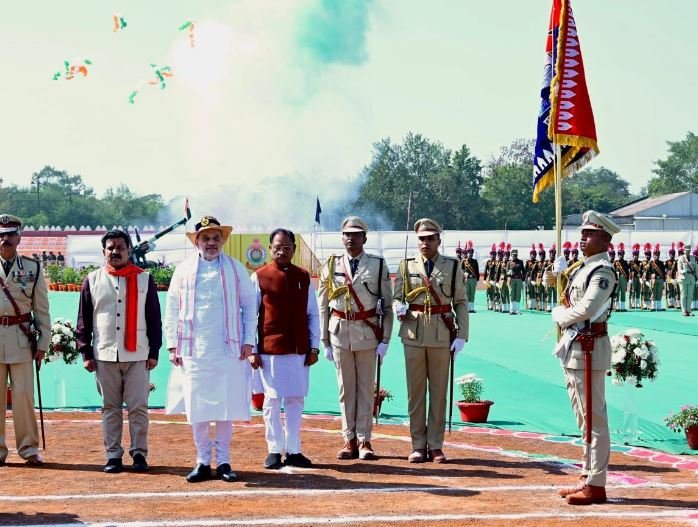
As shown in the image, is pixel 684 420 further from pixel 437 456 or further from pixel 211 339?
pixel 211 339

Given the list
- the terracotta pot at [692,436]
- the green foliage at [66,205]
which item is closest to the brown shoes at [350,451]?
the terracotta pot at [692,436]

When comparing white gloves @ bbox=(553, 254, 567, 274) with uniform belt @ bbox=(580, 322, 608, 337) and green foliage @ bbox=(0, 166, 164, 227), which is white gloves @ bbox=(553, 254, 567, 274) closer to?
uniform belt @ bbox=(580, 322, 608, 337)

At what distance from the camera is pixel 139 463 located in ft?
26.2

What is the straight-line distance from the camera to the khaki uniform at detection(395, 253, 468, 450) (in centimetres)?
866

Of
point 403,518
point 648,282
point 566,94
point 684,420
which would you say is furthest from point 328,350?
point 648,282

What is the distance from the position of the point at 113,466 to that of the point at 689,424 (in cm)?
473

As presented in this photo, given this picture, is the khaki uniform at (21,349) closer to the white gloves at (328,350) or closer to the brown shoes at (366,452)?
the white gloves at (328,350)

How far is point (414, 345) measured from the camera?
877cm

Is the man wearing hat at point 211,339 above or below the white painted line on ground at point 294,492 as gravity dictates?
above

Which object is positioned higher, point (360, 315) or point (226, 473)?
point (360, 315)

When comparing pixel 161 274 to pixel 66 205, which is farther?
pixel 66 205

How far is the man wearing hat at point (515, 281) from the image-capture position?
1100 inches

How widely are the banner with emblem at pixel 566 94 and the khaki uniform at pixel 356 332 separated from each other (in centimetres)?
232

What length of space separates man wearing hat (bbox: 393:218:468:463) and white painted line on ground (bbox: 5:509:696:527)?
2.20 m
